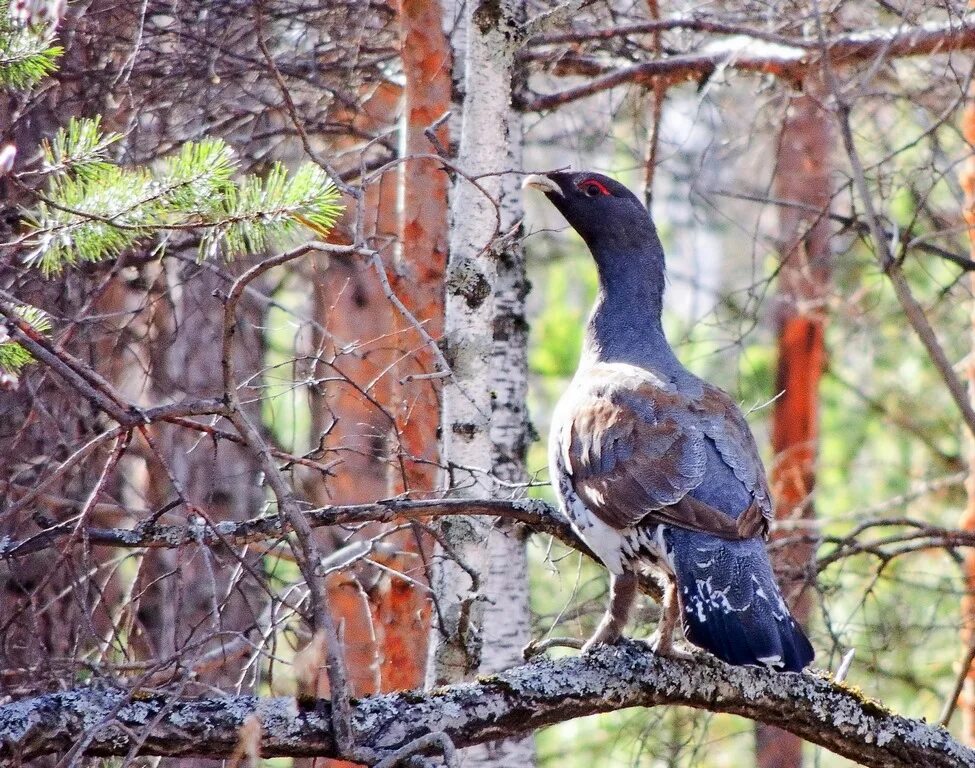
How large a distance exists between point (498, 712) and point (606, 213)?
289cm

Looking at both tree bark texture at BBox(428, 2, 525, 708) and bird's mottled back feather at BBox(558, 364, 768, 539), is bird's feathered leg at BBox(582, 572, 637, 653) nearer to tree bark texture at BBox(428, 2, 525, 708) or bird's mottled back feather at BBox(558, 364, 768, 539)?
bird's mottled back feather at BBox(558, 364, 768, 539)

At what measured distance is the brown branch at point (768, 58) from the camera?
20.7 ft

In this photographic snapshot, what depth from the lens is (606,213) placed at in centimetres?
577

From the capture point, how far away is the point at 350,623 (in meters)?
7.41

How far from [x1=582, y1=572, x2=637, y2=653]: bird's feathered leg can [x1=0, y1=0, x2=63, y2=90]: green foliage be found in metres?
2.71

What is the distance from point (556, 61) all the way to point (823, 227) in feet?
15.4

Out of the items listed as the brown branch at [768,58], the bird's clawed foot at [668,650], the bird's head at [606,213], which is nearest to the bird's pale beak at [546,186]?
the bird's head at [606,213]

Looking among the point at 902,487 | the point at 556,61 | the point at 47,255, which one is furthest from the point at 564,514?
the point at 902,487

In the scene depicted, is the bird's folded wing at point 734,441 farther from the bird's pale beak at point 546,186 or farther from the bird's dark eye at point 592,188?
the bird's pale beak at point 546,186

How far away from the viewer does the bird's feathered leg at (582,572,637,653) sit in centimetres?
452

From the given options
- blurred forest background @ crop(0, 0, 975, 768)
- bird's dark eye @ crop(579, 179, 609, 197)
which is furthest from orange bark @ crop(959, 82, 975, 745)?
bird's dark eye @ crop(579, 179, 609, 197)

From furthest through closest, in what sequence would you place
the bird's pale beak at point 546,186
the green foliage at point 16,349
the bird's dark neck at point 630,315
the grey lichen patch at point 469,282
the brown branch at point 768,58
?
the brown branch at point 768,58
the bird's pale beak at point 546,186
the bird's dark neck at point 630,315
the grey lichen patch at point 469,282
the green foliage at point 16,349

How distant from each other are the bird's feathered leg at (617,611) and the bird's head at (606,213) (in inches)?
70.8

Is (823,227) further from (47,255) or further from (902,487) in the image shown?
(47,255)
